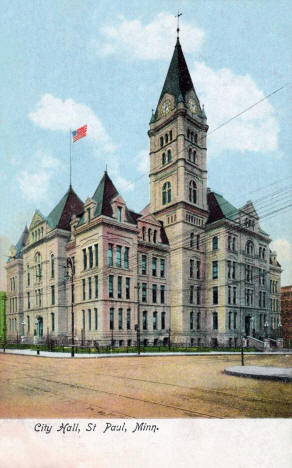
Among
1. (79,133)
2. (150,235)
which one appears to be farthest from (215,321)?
(79,133)

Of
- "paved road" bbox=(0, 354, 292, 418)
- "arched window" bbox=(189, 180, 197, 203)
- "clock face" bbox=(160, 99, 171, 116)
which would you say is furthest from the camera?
"arched window" bbox=(189, 180, 197, 203)

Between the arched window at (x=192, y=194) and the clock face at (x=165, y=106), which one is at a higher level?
the clock face at (x=165, y=106)

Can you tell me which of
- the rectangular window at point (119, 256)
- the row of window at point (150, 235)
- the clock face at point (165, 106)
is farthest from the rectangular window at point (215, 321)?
the clock face at point (165, 106)

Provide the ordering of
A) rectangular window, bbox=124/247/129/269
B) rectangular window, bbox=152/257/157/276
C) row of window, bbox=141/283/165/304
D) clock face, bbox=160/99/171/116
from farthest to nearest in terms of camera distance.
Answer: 1. rectangular window, bbox=152/257/157/276
2. row of window, bbox=141/283/165/304
3. rectangular window, bbox=124/247/129/269
4. clock face, bbox=160/99/171/116

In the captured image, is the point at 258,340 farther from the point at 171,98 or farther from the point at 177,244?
the point at 171,98

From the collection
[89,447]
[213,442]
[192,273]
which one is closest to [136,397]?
[89,447]

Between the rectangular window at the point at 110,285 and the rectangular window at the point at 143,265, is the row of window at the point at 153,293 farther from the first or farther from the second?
the rectangular window at the point at 110,285

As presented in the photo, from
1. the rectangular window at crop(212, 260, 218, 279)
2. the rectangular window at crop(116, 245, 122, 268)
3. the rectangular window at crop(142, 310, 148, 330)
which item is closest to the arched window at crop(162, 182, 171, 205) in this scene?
the rectangular window at crop(116, 245, 122, 268)

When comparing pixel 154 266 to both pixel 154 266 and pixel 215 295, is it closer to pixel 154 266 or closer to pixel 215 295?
pixel 154 266

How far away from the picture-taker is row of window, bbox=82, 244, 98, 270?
1104 inches

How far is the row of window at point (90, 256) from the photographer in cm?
2803

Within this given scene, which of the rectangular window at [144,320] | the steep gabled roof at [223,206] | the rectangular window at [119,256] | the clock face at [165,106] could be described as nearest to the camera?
the steep gabled roof at [223,206]

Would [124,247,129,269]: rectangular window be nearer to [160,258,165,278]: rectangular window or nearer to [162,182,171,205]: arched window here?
[160,258,165,278]: rectangular window

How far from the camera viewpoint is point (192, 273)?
106 feet
